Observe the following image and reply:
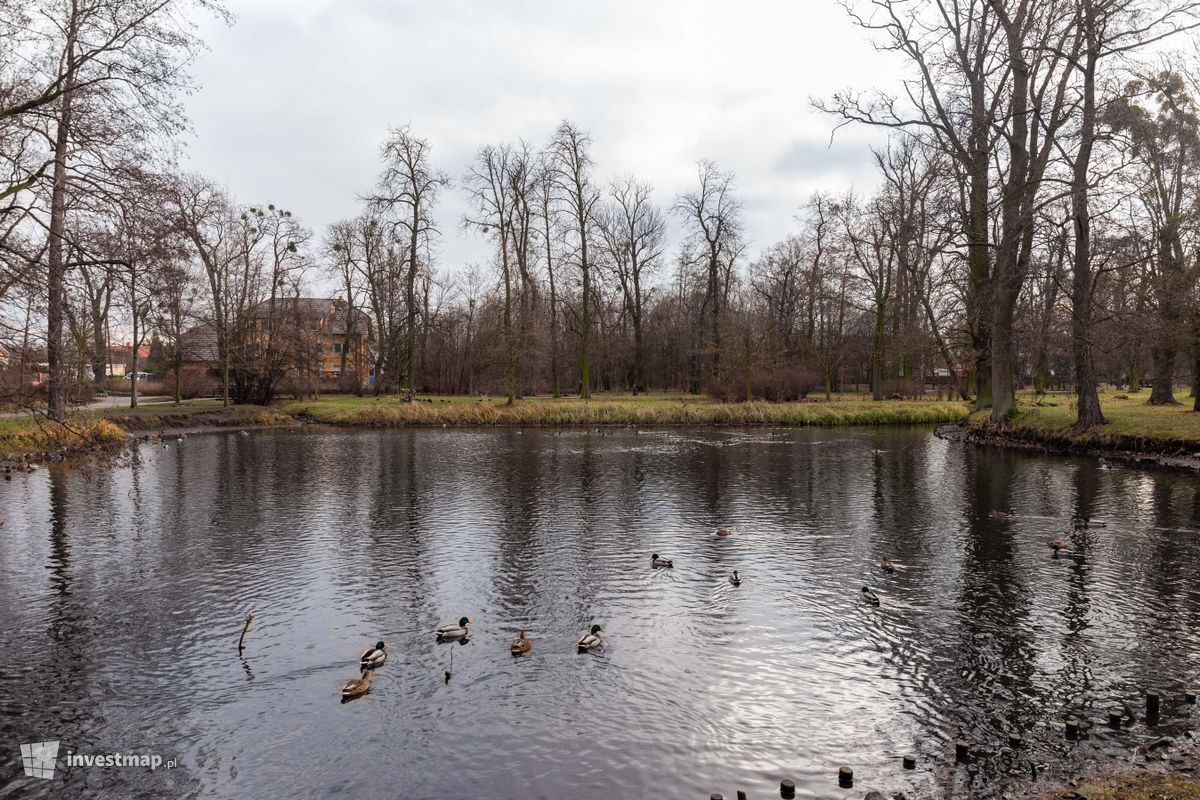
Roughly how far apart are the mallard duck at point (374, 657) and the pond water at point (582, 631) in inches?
4.5

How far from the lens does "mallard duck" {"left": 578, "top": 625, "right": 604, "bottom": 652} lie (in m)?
8.95

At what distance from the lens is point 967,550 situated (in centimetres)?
1350

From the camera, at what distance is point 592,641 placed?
9000mm

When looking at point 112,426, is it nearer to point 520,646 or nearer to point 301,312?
point 301,312

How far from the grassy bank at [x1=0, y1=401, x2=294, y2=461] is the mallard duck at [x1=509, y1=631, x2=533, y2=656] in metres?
16.8

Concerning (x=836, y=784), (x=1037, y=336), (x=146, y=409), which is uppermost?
(x=1037, y=336)

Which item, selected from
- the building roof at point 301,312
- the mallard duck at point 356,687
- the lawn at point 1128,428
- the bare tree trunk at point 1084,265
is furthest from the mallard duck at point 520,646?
the building roof at point 301,312

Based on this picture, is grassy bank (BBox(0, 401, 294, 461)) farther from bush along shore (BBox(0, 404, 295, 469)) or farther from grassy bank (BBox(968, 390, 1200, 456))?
grassy bank (BBox(968, 390, 1200, 456))

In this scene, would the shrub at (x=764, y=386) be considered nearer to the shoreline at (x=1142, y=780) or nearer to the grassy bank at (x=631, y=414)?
the grassy bank at (x=631, y=414)

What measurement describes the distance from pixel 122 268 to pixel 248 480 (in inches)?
486

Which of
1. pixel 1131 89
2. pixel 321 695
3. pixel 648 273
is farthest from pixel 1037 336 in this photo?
pixel 648 273

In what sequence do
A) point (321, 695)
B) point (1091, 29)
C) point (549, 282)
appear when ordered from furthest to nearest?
point (549, 282) < point (1091, 29) < point (321, 695)

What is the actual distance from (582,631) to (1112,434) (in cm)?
2471

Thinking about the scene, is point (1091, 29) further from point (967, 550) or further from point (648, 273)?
point (648, 273)
